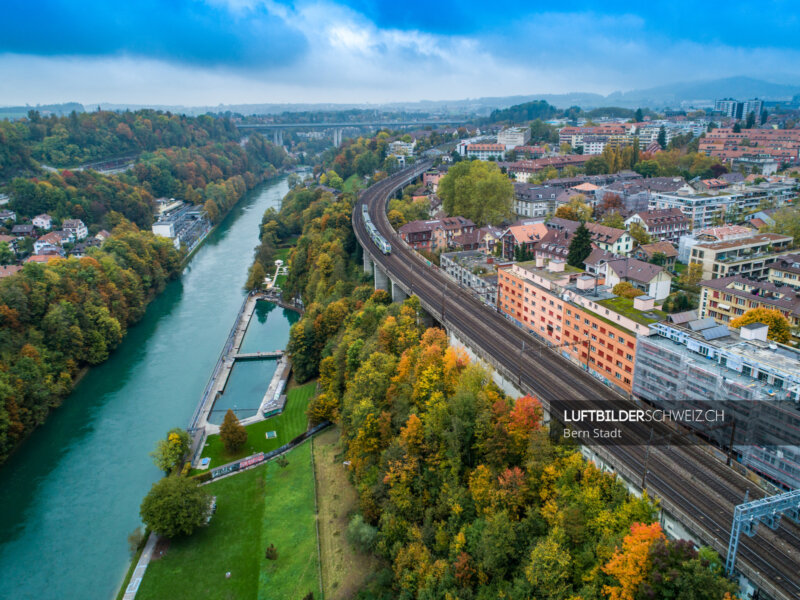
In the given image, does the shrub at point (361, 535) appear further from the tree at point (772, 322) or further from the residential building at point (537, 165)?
the residential building at point (537, 165)

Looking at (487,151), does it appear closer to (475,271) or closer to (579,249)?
(579,249)

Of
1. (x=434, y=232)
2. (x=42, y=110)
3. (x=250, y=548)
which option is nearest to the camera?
(x=250, y=548)

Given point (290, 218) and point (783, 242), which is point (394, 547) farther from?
point (290, 218)

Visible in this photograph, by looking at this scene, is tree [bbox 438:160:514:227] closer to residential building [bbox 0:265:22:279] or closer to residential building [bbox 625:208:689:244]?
residential building [bbox 625:208:689:244]

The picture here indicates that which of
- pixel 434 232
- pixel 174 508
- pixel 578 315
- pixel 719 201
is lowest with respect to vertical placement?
pixel 174 508

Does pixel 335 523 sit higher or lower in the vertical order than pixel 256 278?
lower

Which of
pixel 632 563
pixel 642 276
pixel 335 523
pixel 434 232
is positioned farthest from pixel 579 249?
pixel 632 563
